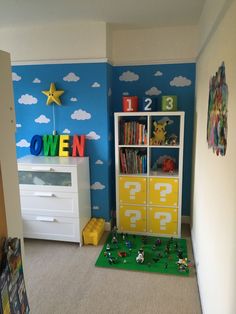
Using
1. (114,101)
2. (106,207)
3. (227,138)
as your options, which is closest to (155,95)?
(114,101)

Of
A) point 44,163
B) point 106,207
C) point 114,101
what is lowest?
point 106,207

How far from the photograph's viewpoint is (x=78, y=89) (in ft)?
9.98

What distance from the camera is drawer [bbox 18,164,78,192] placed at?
2.78 metres

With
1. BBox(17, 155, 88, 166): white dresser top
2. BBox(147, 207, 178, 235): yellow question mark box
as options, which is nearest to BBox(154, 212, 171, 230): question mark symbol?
BBox(147, 207, 178, 235): yellow question mark box

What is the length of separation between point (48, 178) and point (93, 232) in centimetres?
76

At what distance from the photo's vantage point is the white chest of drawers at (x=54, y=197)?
2801 mm

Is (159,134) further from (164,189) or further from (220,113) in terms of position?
(220,113)

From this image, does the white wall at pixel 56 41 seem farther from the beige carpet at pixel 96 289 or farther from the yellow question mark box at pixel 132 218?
the beige carpet at pixel 96 289

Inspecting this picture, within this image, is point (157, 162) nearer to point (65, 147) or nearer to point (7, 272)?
point (65, 147)

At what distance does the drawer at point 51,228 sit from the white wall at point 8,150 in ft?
4.86

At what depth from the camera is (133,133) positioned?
304 cm

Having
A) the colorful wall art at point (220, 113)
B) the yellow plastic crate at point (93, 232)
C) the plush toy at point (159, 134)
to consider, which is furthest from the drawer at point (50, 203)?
the colorful wall art at point (220, 113)

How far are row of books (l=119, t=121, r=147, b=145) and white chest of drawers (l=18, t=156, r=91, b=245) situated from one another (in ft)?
1.75

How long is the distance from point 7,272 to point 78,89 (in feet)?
7.42
